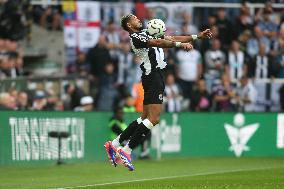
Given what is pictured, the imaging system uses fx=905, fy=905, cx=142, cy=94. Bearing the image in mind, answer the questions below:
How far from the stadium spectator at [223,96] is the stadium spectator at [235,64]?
0.51 meters

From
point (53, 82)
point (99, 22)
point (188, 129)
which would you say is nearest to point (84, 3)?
point (99, 22)

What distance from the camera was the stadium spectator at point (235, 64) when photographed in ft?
80.8

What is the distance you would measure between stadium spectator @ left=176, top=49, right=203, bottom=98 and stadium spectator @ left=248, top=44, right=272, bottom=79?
68.0 inches

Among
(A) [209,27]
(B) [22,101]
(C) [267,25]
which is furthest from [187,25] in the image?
(B) [22,101]

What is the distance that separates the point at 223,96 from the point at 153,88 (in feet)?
30.8

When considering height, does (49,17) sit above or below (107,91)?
above

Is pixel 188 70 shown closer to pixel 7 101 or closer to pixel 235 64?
pixel 235 64

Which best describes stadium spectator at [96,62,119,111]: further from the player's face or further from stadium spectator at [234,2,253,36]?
the player's face

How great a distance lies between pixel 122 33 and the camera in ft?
80.8

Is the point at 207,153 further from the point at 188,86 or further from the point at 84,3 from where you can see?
the point at 84,3

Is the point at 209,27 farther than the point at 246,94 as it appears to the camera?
Yes

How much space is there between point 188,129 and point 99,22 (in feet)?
12.3

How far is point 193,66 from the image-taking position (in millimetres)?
24188

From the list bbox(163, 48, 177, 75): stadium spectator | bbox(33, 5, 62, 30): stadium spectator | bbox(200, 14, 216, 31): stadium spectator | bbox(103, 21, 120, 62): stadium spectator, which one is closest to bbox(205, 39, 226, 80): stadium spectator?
bbox(200, 14, 216, 31): stadium spectator
